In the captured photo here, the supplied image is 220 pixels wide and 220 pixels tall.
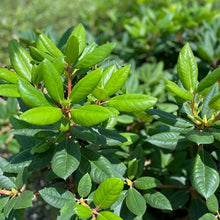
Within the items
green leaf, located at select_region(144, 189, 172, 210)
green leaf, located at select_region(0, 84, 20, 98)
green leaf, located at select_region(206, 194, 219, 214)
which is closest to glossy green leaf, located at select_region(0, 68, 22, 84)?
green leaf, located at select_region(0, 84, 20, 98)

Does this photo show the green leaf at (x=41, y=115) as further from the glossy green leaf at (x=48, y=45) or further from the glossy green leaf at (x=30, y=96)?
the glossy green leaf at (x=48, y=45)

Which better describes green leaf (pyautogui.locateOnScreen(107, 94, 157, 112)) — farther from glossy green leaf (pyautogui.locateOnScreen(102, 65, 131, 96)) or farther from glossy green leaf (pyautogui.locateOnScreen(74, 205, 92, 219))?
glossy green leaf (pyautogui.locateOnScreen(74, 205, 92, 219))

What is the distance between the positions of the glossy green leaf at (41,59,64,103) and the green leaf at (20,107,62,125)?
0.07 metres

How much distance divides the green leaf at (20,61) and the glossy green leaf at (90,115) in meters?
0.30

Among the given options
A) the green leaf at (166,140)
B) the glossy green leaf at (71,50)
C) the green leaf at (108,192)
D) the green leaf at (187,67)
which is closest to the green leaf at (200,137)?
the green leaf at (166,140)

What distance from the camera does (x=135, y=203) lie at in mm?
1231

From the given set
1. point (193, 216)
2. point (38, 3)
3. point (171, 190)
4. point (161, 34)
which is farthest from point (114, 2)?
point (38, 3)

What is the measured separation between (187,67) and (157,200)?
61cm

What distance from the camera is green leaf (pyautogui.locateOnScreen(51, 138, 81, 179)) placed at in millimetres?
1049

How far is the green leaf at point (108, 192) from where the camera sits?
1.04 meters

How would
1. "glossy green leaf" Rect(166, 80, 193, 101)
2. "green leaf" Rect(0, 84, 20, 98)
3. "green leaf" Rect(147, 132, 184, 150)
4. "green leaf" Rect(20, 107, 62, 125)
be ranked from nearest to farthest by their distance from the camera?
"green leaf" Rect(20, 107, 62, 125) → "green leaf" Rect(0, 84, 20, 98) → "glossy green leaf" Rect(166, 80, 193, 101) → "green leaf" Rect(147, 132, 184, 150)

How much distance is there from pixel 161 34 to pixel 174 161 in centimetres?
123

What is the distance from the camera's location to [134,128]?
1.90m

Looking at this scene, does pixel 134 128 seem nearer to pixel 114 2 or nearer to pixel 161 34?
pixel 161 34
